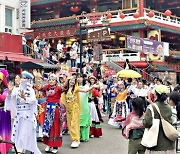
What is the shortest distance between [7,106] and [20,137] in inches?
26.7

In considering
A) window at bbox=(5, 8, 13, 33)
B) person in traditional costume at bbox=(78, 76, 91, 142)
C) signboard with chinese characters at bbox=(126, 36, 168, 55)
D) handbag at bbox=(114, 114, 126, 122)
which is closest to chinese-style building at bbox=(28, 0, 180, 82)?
signboard with chinese characters at bbox=(126, 36, 168, 55)

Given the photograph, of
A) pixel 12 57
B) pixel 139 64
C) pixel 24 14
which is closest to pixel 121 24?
pixel 139 64

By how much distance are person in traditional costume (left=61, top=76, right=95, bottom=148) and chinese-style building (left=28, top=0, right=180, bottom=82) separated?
1813cm

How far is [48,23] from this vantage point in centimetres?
3584

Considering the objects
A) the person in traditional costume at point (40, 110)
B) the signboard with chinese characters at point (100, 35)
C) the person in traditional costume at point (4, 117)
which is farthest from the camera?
the signboard with chinese characters at point (100, 35)

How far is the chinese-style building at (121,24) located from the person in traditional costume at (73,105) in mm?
18126

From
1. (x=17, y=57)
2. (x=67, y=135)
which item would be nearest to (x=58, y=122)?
(x=67, y=135)

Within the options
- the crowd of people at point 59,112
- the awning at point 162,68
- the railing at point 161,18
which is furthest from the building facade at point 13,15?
the awning at point 162,68

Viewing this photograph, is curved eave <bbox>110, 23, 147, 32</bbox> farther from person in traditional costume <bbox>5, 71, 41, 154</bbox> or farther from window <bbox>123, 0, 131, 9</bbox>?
person in traditional costume <bbox>5, 71, 41, 154</bbox>

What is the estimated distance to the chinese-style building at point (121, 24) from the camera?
29703 mm

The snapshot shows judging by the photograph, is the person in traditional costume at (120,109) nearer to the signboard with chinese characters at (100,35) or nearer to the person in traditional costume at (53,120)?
the person in traditional costume at (53,120)

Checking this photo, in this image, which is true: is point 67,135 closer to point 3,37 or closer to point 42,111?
point 42,111

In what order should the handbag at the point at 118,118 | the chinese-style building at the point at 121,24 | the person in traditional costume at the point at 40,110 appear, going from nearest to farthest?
1. the person in traditional costume at the point at 40,110
2. the handbag at the point at 118,118
3. the chinese-style building at the point at 121,24

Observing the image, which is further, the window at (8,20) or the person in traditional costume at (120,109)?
the window at (8,20)
